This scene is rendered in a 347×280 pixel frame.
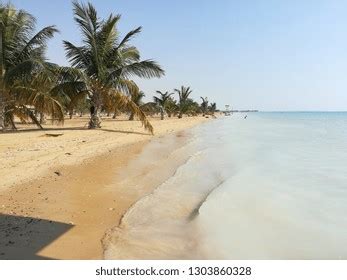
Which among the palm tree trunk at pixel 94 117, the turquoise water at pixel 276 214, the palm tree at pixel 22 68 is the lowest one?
the turquoise water at pixel 276 214

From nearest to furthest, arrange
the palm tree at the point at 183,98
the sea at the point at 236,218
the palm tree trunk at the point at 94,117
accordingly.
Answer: the sea at the point at 236,218, the palm tree trunk at the point at 94,117, the palm tree at the point at 183,98

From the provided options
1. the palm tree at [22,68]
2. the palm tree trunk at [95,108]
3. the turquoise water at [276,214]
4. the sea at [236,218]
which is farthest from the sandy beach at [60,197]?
the palm tree trunk at [95,108]

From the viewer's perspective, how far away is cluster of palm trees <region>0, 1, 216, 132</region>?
18.0 m

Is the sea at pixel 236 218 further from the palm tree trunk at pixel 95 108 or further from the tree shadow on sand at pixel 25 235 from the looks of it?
the palm tree trunk at pixel 95 108

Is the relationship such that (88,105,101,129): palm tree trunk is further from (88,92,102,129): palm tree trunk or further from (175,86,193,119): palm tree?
(175,86,193,119): palm tree

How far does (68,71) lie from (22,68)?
2.96m

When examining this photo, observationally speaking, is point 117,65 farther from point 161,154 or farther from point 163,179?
point 163,179

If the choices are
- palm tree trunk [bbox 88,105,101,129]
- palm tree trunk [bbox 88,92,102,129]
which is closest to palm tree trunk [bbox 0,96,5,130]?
palm tree trunk [bbox 88,92,102,129]

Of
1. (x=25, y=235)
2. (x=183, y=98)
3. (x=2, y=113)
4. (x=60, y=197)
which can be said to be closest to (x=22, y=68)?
(x=2, y=113)

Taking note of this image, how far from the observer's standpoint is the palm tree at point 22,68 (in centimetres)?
1770

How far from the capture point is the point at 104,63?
72.5 feet

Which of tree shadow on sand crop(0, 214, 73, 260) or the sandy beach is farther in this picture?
the sandy beach

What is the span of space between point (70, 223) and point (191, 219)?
193cm

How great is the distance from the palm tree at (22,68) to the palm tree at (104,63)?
2471 mm
